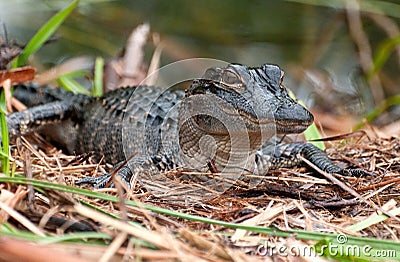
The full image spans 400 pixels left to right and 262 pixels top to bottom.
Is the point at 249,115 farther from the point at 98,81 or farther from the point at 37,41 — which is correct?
the point at 98,81

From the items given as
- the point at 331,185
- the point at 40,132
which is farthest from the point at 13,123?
the point at 331,185

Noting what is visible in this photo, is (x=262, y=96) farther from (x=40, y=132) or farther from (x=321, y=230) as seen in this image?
(x=40, y=132)

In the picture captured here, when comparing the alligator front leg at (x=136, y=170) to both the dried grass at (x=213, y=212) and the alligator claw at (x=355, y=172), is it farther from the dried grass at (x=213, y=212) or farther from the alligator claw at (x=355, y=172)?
the alligator claw at (x=355, y=172)

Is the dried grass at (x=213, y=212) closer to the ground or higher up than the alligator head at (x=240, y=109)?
closer to the ground

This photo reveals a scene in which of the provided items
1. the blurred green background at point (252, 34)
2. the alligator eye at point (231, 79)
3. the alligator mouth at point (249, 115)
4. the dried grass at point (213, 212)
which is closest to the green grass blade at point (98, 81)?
the dried grass at point (213, 212)

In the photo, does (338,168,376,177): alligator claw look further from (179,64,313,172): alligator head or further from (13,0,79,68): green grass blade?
(13,0,79,68): green grass blade

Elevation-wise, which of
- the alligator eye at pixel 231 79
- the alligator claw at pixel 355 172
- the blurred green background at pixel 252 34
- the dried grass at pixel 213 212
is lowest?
the dried grass at pixel 213 212

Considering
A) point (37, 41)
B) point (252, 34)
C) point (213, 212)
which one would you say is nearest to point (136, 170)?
point (213, 212)
